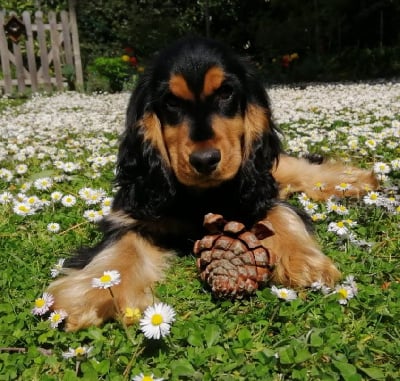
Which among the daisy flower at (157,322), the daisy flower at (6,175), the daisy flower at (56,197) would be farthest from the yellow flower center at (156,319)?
the daisy flower at (6,175)

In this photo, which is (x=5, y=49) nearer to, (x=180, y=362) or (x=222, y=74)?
(x=222, y=74)

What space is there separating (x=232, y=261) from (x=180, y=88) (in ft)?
3.22

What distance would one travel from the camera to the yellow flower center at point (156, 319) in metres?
1.59

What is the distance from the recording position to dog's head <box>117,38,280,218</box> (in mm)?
2248

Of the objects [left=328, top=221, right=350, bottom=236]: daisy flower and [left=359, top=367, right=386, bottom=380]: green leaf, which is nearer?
[left=359, top=367, right=386, bottom=380]: green leaf

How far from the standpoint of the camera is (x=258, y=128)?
2758 millimetres

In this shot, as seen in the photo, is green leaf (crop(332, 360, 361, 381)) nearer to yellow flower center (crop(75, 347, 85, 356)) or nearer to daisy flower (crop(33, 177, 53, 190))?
yellow flower center (crop(75, 347, 85, 356))

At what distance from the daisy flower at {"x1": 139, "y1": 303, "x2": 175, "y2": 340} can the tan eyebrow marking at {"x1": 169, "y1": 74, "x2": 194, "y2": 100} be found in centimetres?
122

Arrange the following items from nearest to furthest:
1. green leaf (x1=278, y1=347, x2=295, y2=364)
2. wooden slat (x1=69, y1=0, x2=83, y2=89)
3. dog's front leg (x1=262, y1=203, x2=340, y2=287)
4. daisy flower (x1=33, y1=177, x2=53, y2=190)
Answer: green leaf (x1=278, y1=347, x2=295, y2=364) < dog's front leg (x1=262, y1=203, x2=340, y2=287) < daisy flower (x1=33, y1=177, x2=53, y2=190) < wooden slat (x1=69, y1=0, x2=83, y2=89)

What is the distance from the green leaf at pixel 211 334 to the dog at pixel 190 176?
374mm

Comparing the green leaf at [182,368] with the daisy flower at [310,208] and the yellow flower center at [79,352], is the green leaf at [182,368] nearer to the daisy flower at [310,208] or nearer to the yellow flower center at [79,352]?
the yellow flower center at [79,352]

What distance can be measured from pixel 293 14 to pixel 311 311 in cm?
1739

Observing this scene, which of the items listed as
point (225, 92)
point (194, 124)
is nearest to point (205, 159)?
point (194, 124)

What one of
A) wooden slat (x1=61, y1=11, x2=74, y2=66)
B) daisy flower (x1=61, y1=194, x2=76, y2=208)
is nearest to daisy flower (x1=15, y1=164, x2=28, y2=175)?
daisy flower (x1=61, y1=194, x2=76, y2=208)
